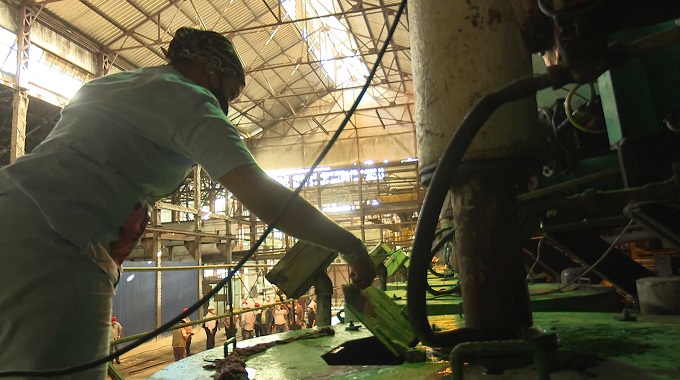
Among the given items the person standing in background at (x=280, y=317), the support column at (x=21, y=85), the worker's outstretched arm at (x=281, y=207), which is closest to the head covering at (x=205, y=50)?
the worker's outstretched arm at (x=281, y=207)

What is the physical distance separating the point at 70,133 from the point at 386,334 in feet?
4.84

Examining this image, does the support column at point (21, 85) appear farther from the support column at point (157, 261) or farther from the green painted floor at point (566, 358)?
the green painted floor at point (566, 358)

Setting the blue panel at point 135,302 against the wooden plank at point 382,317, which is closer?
the wooden plank at point 382,317

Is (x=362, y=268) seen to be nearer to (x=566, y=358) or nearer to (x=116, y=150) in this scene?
(x=566, y=358)

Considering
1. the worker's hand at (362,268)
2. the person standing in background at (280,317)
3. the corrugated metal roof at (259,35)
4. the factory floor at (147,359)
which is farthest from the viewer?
the person standing in background at (280,317)

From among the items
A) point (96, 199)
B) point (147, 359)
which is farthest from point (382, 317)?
point (147, 359)

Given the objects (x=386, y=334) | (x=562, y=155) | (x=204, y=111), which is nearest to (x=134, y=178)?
(x=204, y=111)

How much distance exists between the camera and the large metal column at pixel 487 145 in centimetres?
156

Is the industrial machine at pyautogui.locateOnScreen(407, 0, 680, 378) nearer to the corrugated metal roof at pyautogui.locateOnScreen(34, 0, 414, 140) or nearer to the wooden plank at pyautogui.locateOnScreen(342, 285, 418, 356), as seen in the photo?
the wooden plank at pyautogui.locateOnScreen(342, 285, 418, 356)

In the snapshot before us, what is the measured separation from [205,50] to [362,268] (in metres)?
0.94

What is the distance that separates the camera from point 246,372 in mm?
1819

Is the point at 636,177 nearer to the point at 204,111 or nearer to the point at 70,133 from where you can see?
the point at 204,111

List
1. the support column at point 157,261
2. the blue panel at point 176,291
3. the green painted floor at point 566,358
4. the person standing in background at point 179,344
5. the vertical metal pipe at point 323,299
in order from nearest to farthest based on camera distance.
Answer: the green painted floor at point 566,358, the vertical metal pipe at point 323,299, the person standing in background at point 179,344, the support column at point 157,261, the blue panel at point 176,291

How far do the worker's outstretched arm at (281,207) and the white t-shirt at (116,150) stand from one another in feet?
0.13
